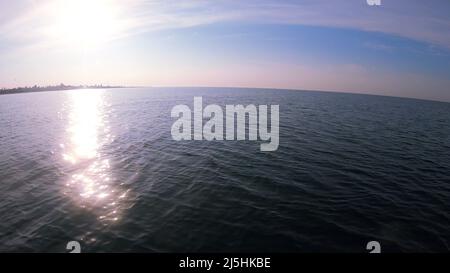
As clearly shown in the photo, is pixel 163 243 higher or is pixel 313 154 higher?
pixel 313 154

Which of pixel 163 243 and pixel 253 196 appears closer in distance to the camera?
pixel 163 243

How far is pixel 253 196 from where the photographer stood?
1855 centimetres

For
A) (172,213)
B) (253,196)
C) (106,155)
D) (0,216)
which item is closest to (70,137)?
(106,155)

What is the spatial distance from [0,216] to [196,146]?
20.6 metres

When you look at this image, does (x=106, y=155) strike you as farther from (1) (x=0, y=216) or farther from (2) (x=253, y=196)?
(2) (x=253, y=196)

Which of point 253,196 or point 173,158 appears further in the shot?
point 173,158

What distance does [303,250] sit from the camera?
503 inches

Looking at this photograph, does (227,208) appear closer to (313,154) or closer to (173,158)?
(173,158)

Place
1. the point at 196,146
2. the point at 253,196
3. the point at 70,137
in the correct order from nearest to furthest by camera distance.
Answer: the point at 253,196, the point at 196,146, the point at 70,137
